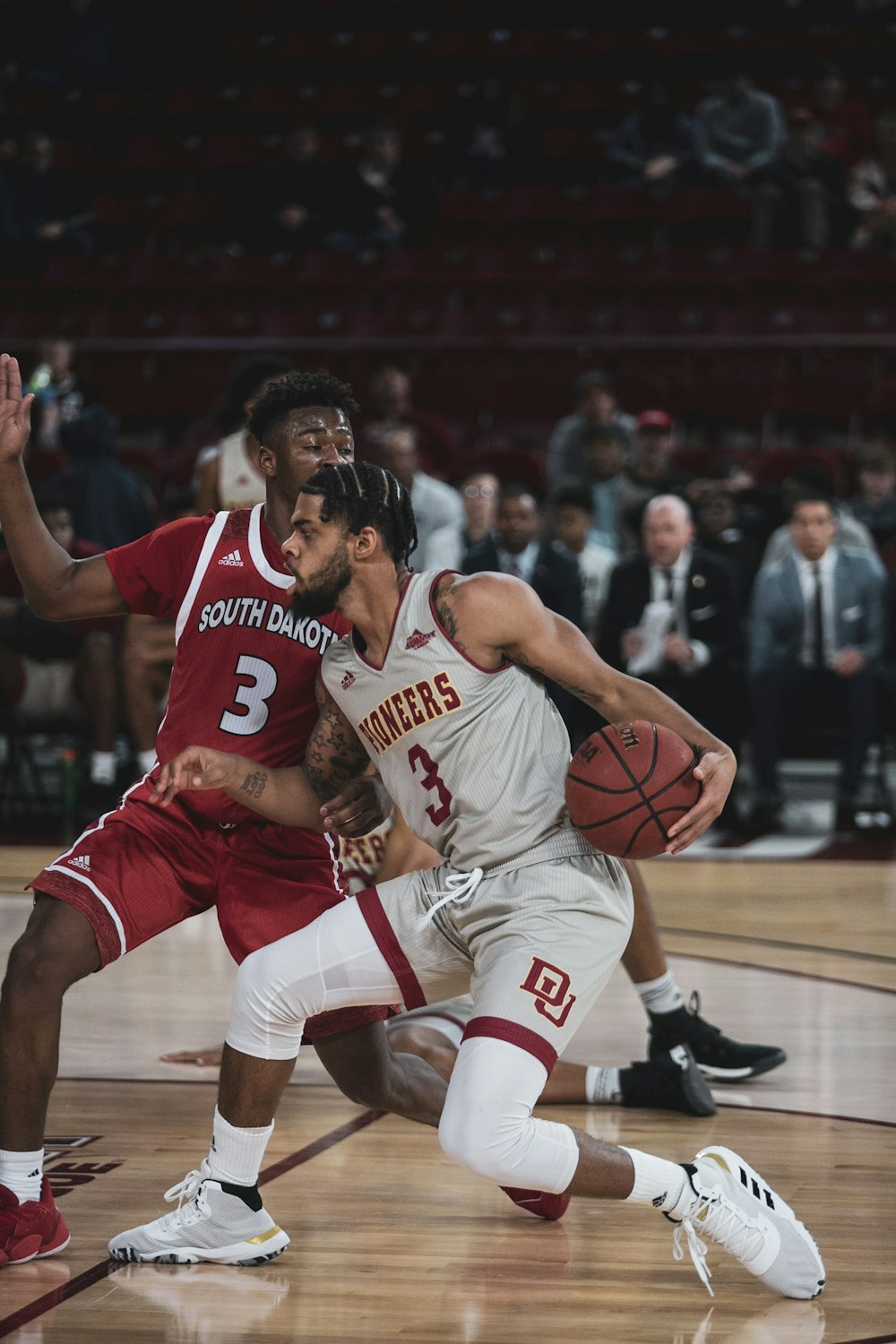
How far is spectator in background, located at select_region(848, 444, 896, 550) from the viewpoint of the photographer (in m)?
9.54

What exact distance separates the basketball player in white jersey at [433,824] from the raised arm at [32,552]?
538 mm

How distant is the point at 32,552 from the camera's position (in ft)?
11.2

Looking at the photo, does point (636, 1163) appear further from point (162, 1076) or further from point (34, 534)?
point (162, 1076)

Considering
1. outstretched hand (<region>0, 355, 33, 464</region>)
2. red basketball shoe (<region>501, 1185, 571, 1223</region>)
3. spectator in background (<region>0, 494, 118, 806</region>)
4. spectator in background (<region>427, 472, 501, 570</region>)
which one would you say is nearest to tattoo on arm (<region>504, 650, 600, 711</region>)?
red basketball shoe (<region>501, 1185, 571, 1223</region>)

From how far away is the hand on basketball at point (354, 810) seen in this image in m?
3.21

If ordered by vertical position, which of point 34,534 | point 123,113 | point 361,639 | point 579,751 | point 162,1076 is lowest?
point 162,1076

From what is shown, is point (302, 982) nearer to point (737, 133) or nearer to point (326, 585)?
point (326, 585)

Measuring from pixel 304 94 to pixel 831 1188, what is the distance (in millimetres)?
13346

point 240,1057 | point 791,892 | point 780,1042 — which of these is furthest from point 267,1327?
point 791,892

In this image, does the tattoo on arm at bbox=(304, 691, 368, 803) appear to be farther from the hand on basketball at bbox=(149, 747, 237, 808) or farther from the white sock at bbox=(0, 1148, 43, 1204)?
the white sock at bbox=(0, 1148, 43, 1204)

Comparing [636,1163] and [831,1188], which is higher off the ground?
[636,1163]

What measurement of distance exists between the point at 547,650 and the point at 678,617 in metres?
5.72

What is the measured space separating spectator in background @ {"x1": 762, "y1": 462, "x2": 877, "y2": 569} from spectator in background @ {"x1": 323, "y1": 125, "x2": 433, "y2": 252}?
16.6ft

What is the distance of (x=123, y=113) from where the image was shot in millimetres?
15602
